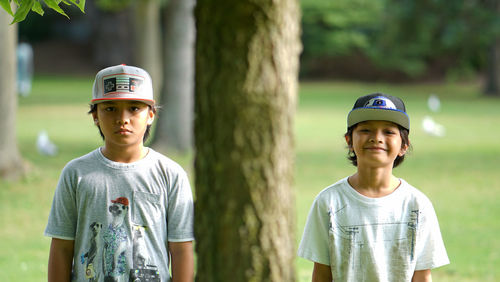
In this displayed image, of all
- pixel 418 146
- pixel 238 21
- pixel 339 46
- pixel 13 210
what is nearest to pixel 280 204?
pixel 238 21

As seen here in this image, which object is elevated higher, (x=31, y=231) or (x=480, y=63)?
(x=480, y=63)

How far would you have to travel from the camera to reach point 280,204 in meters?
2.23

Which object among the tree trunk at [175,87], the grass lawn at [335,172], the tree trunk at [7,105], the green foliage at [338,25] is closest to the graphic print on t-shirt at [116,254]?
the grass lawn at [335,172]

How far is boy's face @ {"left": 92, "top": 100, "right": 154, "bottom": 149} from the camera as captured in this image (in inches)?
124

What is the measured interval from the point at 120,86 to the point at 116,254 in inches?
26.9

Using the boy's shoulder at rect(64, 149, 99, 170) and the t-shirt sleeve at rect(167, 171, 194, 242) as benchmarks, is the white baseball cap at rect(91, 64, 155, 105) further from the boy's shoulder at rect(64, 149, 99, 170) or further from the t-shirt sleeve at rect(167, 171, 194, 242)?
the t-shirt sleeve at rect(167, 171, 194, 242)

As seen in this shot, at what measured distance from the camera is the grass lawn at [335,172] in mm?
6926

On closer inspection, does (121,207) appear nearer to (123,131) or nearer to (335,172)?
(123,131)

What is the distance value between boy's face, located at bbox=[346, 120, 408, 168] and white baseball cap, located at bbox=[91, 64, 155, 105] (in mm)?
900

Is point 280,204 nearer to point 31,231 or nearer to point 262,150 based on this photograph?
point 262,150

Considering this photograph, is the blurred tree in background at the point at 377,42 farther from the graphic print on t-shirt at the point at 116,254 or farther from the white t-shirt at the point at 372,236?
the graphic print on t-shirt at the point at 116,254

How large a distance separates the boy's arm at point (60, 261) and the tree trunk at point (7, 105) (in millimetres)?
7721

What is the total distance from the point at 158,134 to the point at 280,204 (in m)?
12.0

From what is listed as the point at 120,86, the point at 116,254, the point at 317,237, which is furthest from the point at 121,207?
the point at 317,237
